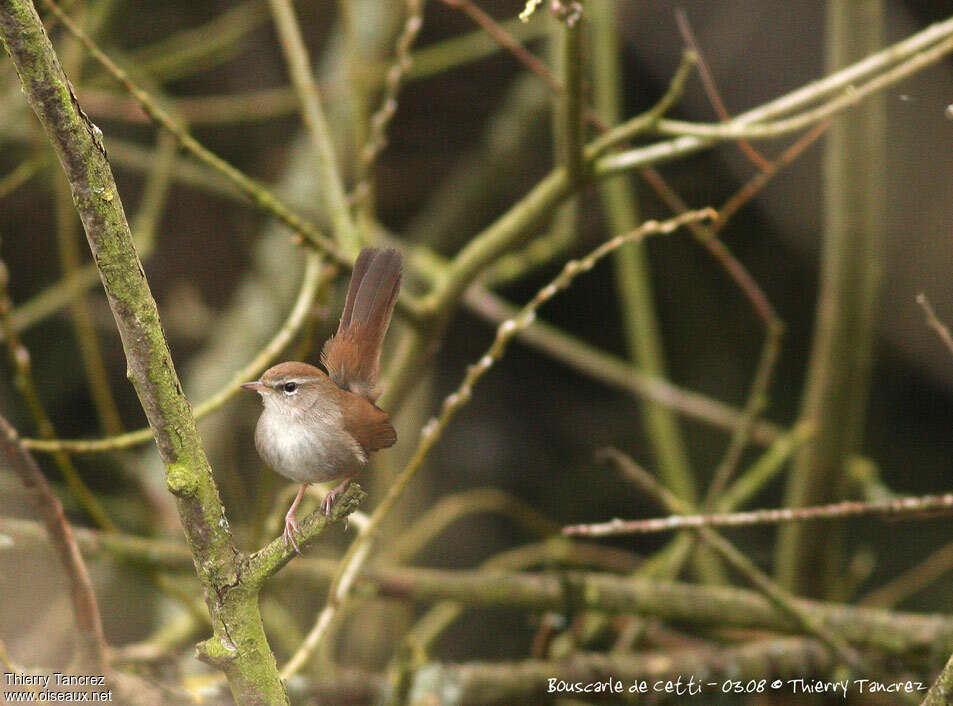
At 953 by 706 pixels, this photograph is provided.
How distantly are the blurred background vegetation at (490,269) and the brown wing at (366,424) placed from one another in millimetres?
1648

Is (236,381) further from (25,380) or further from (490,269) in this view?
(490,269)

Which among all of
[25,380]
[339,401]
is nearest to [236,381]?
[339,401]

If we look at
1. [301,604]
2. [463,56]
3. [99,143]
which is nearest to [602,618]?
[301,604]

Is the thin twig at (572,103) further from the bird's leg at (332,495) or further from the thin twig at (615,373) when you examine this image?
the thin twig at (615,373)

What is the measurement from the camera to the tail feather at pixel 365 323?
74 centimetres

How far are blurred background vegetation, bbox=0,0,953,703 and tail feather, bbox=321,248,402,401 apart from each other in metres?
1.63

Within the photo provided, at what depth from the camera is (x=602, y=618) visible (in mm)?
2471

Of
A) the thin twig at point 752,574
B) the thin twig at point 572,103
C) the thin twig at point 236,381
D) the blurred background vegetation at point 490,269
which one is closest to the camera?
the thin twig at point 236,381

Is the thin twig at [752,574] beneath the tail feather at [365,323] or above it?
beneath

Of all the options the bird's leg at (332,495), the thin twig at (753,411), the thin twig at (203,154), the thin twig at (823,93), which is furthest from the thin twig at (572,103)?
the bird's leg at (332,495)

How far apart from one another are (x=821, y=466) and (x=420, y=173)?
221cm

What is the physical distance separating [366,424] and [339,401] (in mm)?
35

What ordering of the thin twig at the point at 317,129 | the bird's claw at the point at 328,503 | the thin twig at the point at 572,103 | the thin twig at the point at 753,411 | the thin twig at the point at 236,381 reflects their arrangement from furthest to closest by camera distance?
1. the thin twig at the point at 753,411
2. the thin twig at the point at 317,129
3. the thin twig at the point at 572,103
4. the thin twig at the point at 236,381
5. the bird's claw at the point at 328,503

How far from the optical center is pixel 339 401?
0.79 meters
